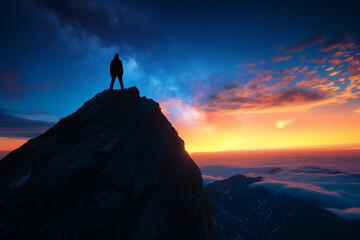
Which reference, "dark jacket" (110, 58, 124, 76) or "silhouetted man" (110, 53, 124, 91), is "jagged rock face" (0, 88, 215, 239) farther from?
"dark jacket" (110, 58, 124, 76)

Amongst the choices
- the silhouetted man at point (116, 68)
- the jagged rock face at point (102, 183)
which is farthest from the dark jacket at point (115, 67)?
the jagged rock face at point (102, 183)

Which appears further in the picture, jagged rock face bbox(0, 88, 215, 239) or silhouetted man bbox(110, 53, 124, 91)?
silhouetted man bbox(110, 53, 124, 91)

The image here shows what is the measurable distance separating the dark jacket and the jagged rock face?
13.4 feet

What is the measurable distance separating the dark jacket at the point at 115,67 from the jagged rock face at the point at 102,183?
4.07 m

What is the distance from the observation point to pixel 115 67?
2108 centimetres

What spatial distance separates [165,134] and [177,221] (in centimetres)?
1020

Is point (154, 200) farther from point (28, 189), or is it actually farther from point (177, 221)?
point (28, 189)

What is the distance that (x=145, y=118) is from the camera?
20250 millimetres

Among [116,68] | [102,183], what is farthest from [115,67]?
[102,183]

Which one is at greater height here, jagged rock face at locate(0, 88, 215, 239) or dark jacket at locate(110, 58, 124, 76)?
dark jacket at locate(110, 58, 124, 76)

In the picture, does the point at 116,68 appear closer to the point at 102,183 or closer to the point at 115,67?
the point at 115,67

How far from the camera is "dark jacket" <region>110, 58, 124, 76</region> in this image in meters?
21.0

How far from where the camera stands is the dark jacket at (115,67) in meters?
21.0

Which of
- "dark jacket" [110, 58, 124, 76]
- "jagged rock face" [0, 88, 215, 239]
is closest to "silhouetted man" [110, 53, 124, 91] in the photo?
"dark jacket" [110, 58, 124, 76]
